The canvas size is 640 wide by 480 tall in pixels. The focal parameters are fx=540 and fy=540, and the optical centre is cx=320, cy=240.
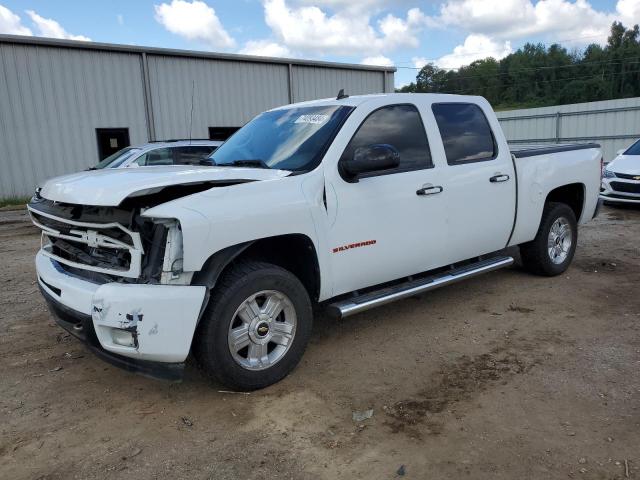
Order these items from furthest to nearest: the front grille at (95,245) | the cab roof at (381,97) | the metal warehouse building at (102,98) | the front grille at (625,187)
Answer: the metal warehouse building at (102,98)
the front grille at (625,187)
the cab roof at (381,97)
the front grille at (95,245)

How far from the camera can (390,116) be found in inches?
177

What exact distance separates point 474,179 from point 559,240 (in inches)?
79.0

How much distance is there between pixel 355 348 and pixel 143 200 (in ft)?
6.90

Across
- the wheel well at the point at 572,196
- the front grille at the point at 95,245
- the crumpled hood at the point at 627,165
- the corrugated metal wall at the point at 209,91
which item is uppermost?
the corrugated metal wall at the point at 209,91

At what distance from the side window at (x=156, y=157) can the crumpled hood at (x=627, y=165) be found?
30.1 feet

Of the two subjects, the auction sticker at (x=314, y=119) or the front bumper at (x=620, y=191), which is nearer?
the auction sticker at (x=314, y=119)

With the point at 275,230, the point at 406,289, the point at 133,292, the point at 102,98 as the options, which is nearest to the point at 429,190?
the point at 406,289

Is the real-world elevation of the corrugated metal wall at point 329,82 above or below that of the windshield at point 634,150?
above


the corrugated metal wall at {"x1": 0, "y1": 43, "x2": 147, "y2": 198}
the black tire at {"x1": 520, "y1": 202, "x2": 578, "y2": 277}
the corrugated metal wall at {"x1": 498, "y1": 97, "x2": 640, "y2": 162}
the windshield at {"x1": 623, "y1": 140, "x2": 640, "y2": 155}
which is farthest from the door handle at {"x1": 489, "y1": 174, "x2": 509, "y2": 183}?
the corrugated metal wall at {"x1": 498, "y1": 97, "x2": 640, "y2": 162}

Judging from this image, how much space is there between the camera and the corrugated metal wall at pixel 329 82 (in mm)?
20641

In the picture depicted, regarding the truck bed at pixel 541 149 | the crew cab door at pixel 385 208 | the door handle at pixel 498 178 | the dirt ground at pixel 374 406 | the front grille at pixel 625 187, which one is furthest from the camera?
the front grille at pixel 625 187

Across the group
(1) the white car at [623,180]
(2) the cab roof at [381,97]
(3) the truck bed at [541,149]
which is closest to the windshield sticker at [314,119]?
(2) the cab roof at [381,97]

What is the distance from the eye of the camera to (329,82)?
21359mm

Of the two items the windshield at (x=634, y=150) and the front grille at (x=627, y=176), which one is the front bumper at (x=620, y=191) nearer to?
the front grille at (x=627, y=176)
